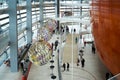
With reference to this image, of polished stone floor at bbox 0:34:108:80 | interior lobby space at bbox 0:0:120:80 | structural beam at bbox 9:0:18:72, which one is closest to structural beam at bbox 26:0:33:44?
interior lobby space at bbox 0:0:120:80

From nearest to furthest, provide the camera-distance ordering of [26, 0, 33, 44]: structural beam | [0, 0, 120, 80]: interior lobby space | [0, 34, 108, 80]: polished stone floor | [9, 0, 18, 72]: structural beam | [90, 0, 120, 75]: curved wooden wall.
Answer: [90, 0, 120, 75]: curved wooden wall → [0, 0, 120, 80]: interior lobby space → [0, 34, 108, 80]: polished stone floor → [9, 0, 18, 72]: structural beam → [26, 0, 33, 44]: structural beam

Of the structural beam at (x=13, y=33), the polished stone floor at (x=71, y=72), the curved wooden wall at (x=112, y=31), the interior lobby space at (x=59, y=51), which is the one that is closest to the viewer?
the curved wooden wall at (x=112, y=31)

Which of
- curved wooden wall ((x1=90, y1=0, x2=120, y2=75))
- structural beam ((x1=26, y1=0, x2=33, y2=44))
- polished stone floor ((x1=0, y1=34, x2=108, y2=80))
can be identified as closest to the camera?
curved wooden wall ((x1=90, y1=0, x2=120, y2=75))

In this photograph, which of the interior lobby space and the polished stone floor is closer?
the interior lobby space

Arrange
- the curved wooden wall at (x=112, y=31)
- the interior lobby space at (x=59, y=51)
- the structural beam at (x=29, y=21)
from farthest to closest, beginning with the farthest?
1. the structural beam at (x=29, y=21)
2. the interior lobby space at (x=59, y=51)
3. the curved wooden wall at (x=112, y=31)

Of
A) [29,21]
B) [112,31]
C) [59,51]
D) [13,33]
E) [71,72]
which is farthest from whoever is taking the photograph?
[29,21]

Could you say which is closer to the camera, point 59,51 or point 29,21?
point 59,51

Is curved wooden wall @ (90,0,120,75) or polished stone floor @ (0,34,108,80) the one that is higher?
curved wooden wall @ (90,0,120,75)

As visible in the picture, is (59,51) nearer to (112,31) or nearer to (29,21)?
(29,21)

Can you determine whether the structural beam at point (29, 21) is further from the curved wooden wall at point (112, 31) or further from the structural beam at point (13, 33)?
the curved wooden wall at point (112, 31)

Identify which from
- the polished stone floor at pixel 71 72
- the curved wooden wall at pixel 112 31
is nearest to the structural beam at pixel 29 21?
the polished stone floor at pixel 71 72

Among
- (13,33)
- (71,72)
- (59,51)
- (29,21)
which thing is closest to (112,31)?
(71,72)

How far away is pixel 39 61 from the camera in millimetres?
10172

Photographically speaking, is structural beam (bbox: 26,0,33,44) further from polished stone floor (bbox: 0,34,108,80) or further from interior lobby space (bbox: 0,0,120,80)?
polished stone floor (bbox: 0,34,108,80)
